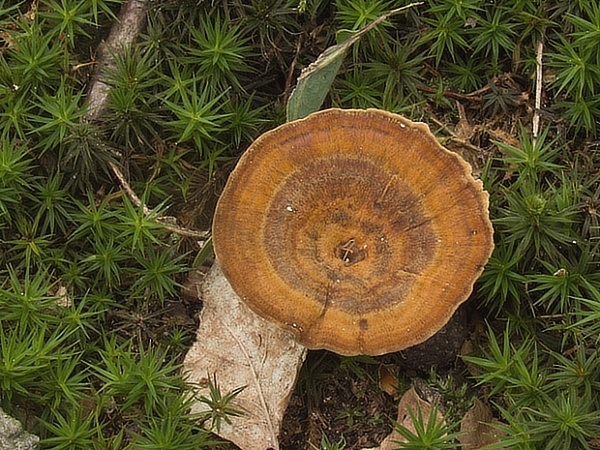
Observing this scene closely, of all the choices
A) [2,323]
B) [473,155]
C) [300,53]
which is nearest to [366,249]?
[473,155]

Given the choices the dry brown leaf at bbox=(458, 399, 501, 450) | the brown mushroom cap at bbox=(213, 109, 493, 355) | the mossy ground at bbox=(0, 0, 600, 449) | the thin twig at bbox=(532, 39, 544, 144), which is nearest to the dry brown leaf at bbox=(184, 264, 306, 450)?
the mossy ground at bbox=(0, 0, 600, 449)

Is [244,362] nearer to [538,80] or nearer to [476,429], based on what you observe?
[476,429]

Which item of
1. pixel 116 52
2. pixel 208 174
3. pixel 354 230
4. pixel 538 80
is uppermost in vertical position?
pixel 116 52

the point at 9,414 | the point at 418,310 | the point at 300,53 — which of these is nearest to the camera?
the point at 418,310

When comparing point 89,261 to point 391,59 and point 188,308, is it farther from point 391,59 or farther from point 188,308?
point 391,59

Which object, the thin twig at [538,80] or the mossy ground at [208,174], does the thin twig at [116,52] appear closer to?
the mossy ground at [208,174]

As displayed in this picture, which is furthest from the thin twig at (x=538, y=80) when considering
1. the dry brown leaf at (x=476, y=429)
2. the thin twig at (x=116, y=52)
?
the thin twig at (x=116, y=52)

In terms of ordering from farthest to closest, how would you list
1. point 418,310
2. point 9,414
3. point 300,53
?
point 300,53, point 9,414, point 418,310

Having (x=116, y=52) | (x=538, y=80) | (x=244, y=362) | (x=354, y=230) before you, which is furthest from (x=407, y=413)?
(x=116, y=52)
